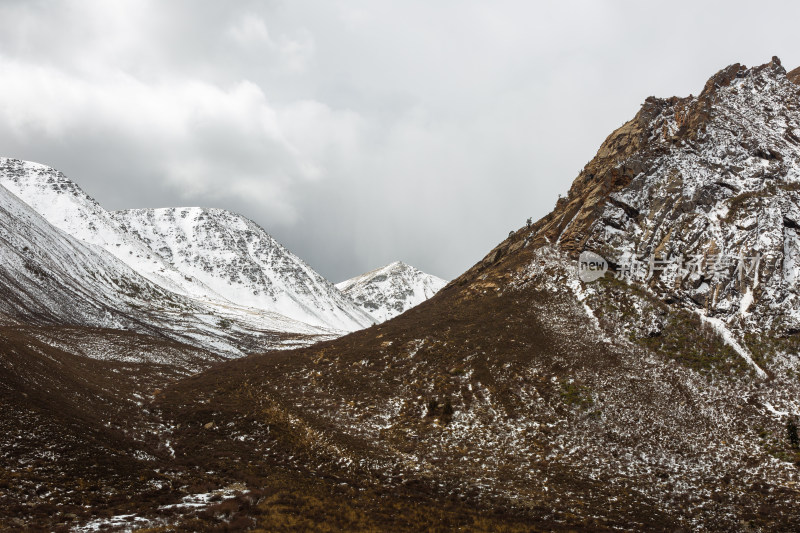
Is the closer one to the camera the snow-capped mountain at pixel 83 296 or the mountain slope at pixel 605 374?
the mountain slope at pixel 605 374

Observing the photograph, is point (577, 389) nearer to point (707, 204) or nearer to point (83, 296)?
point (707, 204)

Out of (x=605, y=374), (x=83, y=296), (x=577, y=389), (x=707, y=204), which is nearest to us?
(x=577, y=389)

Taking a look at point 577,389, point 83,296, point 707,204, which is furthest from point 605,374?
point 83,296

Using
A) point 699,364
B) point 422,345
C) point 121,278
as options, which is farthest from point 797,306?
point 121,278

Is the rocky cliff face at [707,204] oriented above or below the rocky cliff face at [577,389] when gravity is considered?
above

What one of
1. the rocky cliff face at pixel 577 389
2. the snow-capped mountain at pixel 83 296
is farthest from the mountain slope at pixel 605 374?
the snow-capped mountain at pixel 83 296

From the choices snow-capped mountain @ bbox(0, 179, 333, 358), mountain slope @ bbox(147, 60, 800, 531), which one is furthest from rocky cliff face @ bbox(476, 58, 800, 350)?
snow-capped mountain @ bbox(0, 179, 333, 358)

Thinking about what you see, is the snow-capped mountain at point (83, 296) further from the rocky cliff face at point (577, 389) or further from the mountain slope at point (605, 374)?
the mountain slope at point (605, 374)

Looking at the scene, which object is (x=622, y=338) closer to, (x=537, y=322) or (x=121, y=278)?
(x=537, y=322)

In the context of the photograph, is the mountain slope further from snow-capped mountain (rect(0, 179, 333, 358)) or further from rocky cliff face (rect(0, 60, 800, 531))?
snow-capped mountain (rect(0, 179, 333, 358))

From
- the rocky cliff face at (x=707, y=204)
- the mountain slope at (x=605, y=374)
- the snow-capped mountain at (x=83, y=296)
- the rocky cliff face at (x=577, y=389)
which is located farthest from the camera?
the snow-capped mountain at (x=83, y=296)

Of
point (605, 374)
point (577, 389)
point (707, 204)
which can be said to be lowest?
point (577, 389)

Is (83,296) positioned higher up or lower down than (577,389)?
lower down

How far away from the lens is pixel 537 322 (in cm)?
4553
